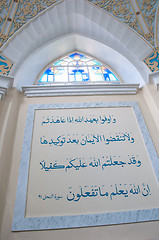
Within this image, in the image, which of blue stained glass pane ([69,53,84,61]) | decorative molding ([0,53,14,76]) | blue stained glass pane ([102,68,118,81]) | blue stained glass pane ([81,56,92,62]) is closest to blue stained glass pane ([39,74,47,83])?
decorative molding ([0,53,14,76])

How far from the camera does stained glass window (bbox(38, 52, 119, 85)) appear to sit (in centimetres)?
319

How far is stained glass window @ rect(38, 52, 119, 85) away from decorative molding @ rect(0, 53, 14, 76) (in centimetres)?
63

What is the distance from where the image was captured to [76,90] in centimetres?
267

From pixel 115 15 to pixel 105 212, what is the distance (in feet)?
11.4

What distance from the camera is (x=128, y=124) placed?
237 cm

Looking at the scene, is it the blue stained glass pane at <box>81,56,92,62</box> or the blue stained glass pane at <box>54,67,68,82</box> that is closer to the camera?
the blue stained glass pane at <box>54,67,68,82</box>

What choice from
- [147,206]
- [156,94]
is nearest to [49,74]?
[156,94]

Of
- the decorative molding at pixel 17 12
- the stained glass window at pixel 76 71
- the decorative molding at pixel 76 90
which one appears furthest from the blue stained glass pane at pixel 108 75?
the decorative molding at pixel 17 12

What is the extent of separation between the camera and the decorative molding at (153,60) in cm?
270

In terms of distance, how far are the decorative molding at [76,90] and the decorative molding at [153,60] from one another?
386 mm

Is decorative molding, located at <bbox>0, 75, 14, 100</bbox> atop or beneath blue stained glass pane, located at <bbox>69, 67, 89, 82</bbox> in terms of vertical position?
beneath

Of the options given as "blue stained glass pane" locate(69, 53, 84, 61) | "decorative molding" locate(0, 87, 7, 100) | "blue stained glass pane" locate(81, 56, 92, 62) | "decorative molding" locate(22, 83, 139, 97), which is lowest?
"decorative molding" locate(0, 87, 7, 100)

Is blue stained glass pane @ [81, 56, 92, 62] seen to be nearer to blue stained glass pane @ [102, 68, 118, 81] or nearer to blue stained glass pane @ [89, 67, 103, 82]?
blue stained glass pane @ [89, 67, 103, 82]

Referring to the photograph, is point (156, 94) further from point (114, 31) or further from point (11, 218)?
point (11, 218)
